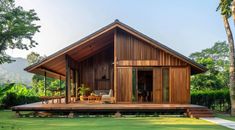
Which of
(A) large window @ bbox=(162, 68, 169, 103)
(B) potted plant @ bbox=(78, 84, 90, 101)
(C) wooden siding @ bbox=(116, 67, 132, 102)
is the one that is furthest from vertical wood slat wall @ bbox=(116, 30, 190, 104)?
(B) potted plant @ bbox=(78, 84, 90, 101)

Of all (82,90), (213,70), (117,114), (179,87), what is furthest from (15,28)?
(213,70)

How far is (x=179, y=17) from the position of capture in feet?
116

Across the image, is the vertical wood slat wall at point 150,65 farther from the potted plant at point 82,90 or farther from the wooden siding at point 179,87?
the potted plant at point 82,90

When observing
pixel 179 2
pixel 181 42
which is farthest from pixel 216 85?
pixel 181 42

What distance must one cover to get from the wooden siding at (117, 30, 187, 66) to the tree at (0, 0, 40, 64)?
12.9 m

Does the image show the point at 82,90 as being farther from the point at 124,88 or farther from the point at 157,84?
the point at 157,84

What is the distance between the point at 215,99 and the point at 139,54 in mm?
5938

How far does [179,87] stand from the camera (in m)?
17.9

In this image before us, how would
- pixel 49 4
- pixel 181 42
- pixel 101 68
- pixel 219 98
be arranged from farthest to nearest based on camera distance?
pixel 181 42
pixel 49 4
pixel 101 68
pixel 219 98

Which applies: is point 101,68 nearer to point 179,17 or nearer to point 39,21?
point 39,21

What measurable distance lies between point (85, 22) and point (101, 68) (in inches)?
542

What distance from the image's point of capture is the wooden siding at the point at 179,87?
706 inches

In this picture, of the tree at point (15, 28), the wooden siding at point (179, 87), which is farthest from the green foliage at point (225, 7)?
the tree at point (15, 28)

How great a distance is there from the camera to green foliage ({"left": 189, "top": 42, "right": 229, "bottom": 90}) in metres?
31.1
